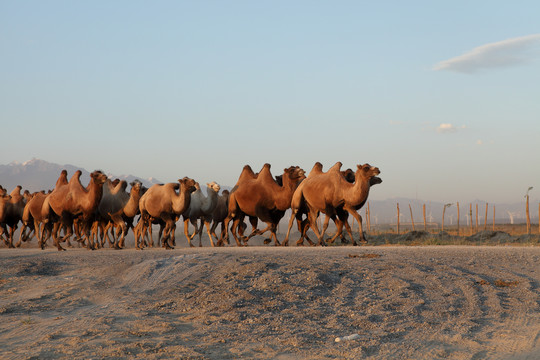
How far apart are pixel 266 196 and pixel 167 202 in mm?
3729

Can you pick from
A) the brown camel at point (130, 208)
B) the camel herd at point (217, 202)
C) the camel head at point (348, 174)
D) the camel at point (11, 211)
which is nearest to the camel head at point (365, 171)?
the camel herd at point (217, 202)

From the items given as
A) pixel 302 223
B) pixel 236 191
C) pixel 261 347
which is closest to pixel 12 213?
pixel 236 191

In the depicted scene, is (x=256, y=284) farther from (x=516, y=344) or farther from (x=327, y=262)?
(x=516, y=344)

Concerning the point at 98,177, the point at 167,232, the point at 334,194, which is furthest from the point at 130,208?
the point at 334,194

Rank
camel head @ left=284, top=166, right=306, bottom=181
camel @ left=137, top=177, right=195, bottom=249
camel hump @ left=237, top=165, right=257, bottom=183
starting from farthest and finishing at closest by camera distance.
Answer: camel hump @ left=237, top=165, right=257, bottom=183, camel head @ left=284, top=166, right=306, bottom=181, camel @ left=137, top=177, right=195, bottom=249

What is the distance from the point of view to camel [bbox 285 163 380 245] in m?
20.7

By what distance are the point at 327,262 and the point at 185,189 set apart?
1030cm

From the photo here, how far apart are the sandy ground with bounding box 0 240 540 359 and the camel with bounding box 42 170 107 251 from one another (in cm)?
717

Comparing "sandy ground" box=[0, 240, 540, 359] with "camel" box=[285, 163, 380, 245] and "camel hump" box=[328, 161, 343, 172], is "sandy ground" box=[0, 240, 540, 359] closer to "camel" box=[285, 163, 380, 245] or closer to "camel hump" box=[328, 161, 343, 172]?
"camel" box=[285, 163, 380, 245]

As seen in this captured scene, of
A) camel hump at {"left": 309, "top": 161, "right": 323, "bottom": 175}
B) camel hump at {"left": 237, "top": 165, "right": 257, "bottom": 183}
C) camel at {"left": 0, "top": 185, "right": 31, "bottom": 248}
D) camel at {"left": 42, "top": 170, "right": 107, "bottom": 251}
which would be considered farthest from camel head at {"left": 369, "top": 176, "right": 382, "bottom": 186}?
camel at {"left": 0, "top": 185, "right": 31, "bottom": 248}

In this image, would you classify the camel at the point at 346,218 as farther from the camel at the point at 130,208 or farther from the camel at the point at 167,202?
the camel at the point at 130,208

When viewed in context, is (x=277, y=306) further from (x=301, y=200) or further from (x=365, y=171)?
(x=301, y=200)

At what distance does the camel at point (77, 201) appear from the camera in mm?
22188

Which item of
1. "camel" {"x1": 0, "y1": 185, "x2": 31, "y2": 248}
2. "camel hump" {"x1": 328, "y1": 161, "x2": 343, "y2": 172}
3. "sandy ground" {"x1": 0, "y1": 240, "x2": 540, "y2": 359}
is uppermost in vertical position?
"camel hump" {"x1": 328, "y1": 161, "x2": 343, "y2": 172}
